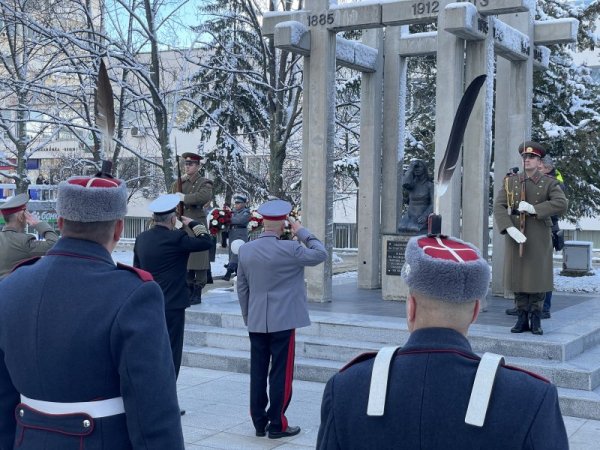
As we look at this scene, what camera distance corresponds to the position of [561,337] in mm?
8883

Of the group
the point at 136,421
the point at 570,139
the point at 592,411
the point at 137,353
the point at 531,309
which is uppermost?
the point at 570,139

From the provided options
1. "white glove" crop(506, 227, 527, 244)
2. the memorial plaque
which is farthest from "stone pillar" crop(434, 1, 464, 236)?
"white glove" crop(506, 227, 527, 244)

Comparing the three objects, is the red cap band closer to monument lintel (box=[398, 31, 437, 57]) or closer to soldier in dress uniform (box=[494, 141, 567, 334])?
soldier in dress uniform (box=[494, 141, 567, 334])

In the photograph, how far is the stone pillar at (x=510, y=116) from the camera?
1310 cm

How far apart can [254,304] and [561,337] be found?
378 centimetres

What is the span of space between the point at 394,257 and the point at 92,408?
9.61 metres

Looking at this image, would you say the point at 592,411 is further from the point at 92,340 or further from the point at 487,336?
the point at 92,340

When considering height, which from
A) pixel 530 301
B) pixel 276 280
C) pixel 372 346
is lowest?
pixel 372 346

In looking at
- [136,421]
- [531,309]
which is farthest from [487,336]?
[136,421]

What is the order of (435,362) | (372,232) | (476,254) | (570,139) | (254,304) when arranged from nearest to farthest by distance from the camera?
(435,362), (476,254), (254,304), (372,232), (570,139)

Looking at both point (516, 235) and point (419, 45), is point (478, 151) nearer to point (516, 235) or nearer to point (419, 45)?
point (419, 45)

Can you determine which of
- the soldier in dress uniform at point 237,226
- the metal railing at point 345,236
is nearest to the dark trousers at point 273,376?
the soldier in dress uniform at point 237,226

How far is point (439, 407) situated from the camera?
2.15m

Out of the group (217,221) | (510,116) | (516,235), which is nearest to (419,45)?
(510,116)
